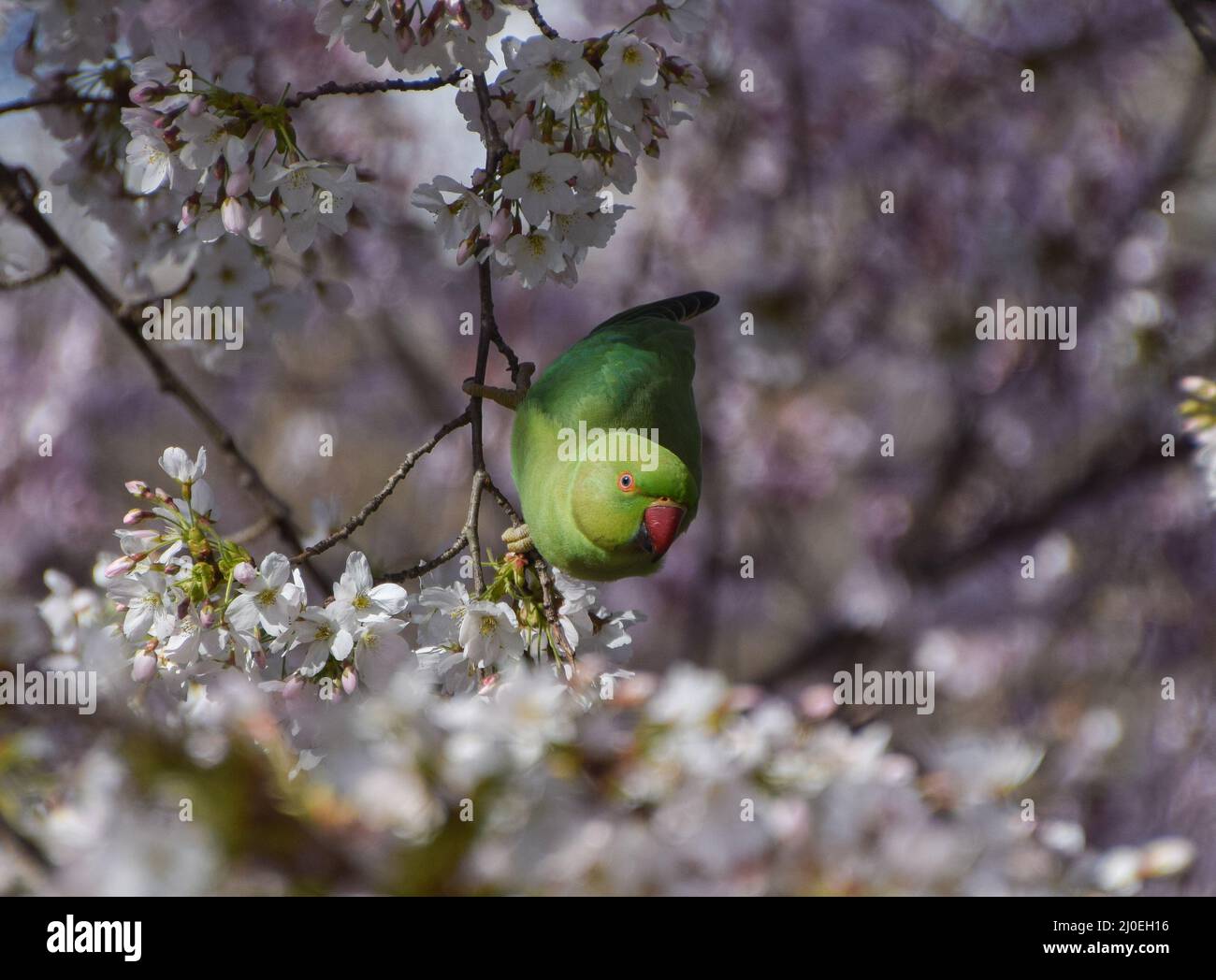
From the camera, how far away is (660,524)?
1.44 metres

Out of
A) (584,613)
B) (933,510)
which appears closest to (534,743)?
(584,613)

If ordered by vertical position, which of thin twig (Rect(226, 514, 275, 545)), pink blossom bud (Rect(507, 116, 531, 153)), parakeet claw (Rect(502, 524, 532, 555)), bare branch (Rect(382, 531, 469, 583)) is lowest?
bare branch (Rect(382, 531, 469, 583))

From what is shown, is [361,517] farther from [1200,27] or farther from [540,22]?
[1200,27]

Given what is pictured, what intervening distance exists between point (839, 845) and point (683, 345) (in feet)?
4.19

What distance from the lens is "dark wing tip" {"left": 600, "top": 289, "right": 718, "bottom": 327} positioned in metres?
1.92

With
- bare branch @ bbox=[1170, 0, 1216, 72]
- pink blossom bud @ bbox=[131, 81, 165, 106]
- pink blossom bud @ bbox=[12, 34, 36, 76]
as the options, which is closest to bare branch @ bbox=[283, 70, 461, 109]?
pink blossom bud @ bbox=[131, 81, 165, 106]

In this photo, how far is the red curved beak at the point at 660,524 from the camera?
1.44 metres

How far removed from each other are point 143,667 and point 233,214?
61cm

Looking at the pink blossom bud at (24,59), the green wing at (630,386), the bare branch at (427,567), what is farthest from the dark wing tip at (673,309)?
the pink blossom bud at (24,59)

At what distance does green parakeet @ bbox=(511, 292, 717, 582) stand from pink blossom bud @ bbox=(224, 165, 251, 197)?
1.92 ft

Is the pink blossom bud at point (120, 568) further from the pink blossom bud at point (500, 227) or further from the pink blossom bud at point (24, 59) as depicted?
the pink blossom bud at point (24, 59)

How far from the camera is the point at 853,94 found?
3.41 metres

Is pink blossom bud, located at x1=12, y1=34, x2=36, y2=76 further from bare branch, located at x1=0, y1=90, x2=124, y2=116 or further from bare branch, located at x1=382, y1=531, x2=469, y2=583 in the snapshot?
bare branch, located at x1=382, y1=531, x2=469, y2=583
